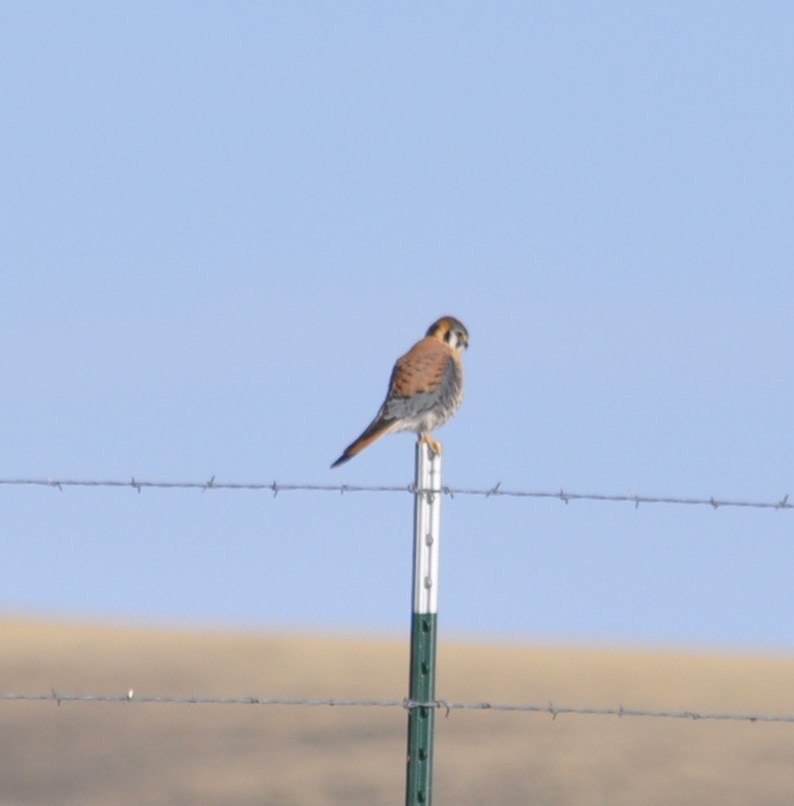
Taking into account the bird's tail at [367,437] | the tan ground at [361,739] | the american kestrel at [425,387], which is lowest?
the tan ground at [361,739]

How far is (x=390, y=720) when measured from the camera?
1573cm

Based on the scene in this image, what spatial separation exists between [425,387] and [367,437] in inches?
25.5

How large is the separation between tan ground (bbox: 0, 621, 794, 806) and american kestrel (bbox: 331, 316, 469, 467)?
13.2 feet

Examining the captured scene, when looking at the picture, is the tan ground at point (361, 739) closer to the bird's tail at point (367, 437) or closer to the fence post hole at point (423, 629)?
the bird's tail at point (367, 437)

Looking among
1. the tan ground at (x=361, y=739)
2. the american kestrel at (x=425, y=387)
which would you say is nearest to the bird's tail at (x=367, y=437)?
the american kestrel at (x=425, y=387)

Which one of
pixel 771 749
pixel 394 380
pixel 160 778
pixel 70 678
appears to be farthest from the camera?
Answer: pixel 70 678

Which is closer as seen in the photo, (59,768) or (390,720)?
(59,768)

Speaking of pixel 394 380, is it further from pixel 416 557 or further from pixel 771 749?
pixel 771 749

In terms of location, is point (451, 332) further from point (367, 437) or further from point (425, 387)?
point (367, 437)

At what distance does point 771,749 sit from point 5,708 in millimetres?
5851

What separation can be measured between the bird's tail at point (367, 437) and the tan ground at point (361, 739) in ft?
15.5

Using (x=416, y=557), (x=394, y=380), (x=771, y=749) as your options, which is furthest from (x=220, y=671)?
(x=416, y=557)

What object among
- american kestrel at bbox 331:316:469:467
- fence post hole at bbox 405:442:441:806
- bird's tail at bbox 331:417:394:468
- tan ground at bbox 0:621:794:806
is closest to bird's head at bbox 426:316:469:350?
american kestrel at bbox 331:316:469:467

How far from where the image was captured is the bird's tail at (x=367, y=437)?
26.1ft
